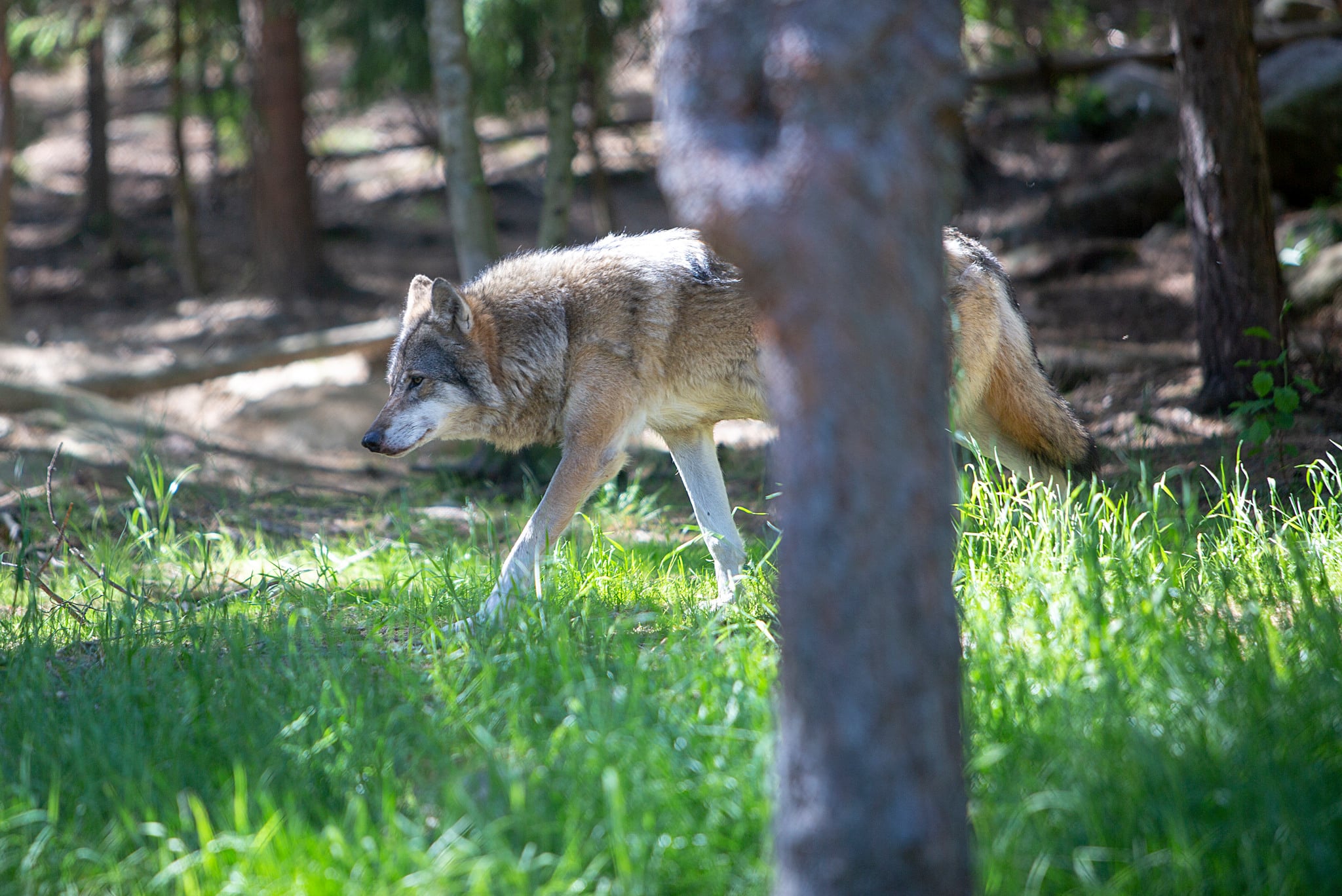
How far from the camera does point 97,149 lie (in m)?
15.0

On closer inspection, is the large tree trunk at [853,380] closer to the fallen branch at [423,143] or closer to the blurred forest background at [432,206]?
the blurred forest background at [432,206]

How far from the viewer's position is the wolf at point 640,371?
448cm

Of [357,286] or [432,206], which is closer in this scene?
[357,286]

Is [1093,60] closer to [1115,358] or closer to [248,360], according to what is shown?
[1115,358]

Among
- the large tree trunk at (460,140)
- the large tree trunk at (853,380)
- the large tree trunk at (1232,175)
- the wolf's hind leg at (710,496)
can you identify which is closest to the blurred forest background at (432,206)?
the large tree trunk at (460,140)

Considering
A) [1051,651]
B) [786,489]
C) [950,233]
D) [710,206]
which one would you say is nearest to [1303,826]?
[1051,651]

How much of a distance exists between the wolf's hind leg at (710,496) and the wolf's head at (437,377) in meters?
0.91

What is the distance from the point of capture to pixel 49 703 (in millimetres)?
3377

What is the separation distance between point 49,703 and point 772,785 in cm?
253

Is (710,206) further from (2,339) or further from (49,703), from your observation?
(2,339)

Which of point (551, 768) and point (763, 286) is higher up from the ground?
point (763, 286)

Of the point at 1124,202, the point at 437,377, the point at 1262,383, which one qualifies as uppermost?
the point at 1124,202

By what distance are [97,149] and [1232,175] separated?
593 inches

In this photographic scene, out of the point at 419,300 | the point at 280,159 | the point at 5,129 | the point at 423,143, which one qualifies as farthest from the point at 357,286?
the point at 419,300
